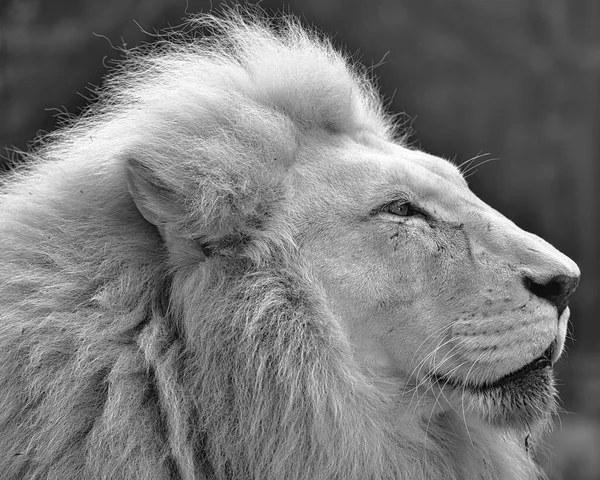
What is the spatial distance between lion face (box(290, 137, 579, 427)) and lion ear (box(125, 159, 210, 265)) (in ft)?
1.00

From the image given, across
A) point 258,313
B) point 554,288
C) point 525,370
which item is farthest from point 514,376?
point 258,313

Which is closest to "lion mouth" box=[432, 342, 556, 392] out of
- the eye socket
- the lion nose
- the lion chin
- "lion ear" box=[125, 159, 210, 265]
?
the lion chin

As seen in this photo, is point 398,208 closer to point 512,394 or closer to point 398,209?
point 398,209

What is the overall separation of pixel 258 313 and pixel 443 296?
0.49 metres

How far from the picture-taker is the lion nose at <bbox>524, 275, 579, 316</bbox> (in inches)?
95.4

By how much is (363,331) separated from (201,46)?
48.6 inches

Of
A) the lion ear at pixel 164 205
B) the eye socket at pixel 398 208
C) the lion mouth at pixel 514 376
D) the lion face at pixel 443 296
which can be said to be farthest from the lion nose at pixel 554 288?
the lion ear at pixel 164 205

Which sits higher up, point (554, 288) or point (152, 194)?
point (554, 288)

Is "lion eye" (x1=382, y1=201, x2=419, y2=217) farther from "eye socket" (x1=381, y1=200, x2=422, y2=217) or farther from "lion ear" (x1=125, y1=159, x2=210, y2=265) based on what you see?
"lion ear" (x1=125, y1=159, x2=210, y2=265)

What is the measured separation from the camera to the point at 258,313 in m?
2.39

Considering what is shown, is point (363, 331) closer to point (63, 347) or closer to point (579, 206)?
point (63, 347)

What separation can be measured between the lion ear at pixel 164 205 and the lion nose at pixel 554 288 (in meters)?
0.87

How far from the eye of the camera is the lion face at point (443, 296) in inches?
94.8

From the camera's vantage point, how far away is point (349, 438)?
7.83 feet
